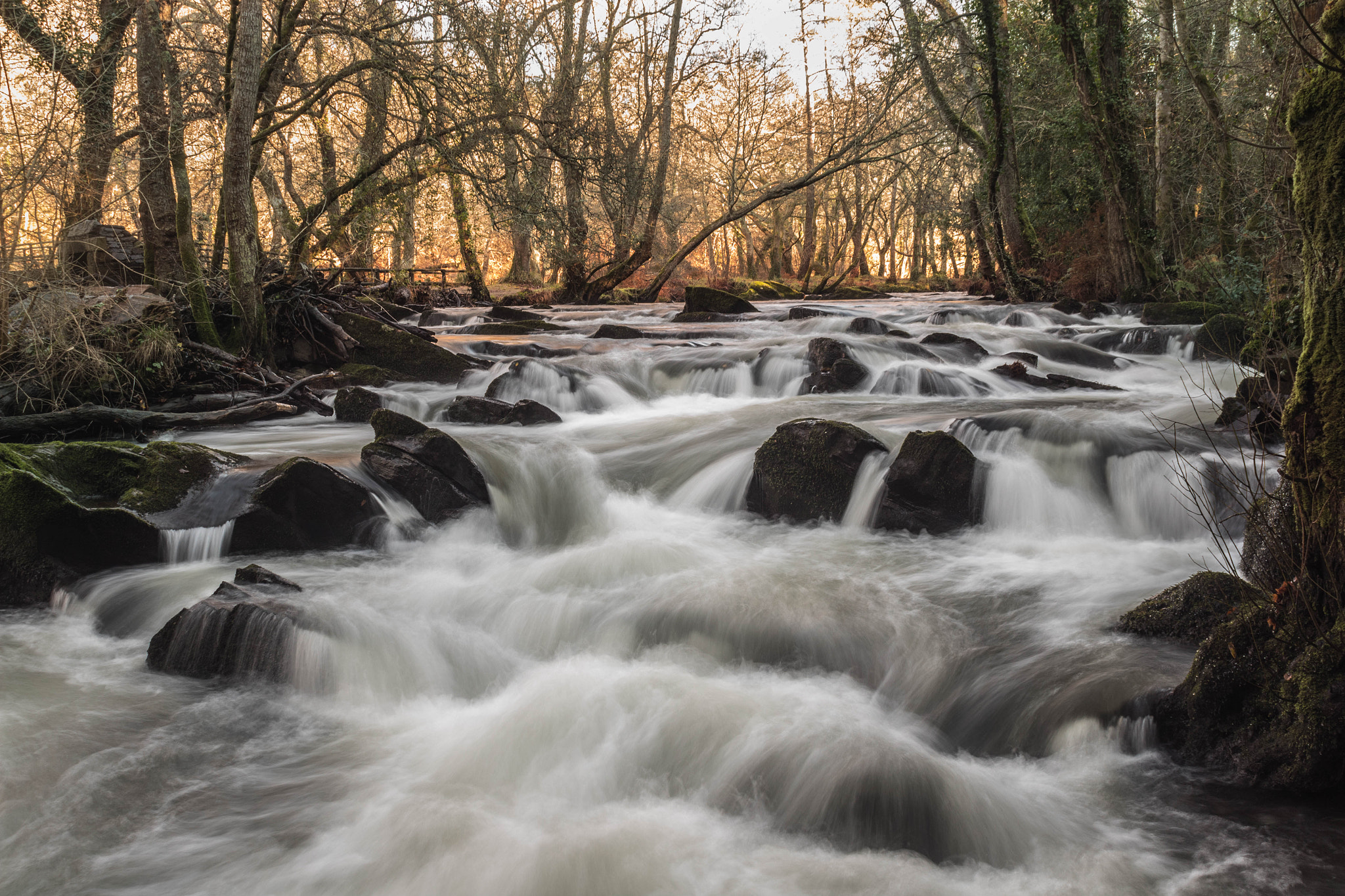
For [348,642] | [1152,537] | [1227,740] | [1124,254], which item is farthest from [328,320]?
[1124,254]

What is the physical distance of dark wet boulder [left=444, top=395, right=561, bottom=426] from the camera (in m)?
8.74

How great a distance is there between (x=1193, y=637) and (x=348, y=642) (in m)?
3.91

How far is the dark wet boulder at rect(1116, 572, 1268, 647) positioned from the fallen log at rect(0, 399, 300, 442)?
754 centimetres

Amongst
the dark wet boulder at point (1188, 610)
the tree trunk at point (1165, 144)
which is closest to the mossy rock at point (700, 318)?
the tree trunk at point (1165, 144)

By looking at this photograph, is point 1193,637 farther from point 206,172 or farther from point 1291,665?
point 206,172

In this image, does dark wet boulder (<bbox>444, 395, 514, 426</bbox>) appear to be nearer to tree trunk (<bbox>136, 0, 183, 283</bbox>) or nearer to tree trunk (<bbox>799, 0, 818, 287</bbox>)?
tree trunk (<bbox>136, 0, 183, 283</bbox>)

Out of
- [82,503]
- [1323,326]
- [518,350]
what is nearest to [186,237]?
[82,503]

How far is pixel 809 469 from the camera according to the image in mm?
6387

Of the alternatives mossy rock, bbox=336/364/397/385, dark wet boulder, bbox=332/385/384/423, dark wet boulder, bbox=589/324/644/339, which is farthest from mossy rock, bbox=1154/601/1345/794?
dark wet boulder, bbox=589/324/644/339

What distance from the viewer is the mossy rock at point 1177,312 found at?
41.2ft

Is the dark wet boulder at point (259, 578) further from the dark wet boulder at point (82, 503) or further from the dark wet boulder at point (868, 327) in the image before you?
the dark wet boulder at point (868, 327)

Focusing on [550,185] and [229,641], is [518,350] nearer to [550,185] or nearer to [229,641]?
[550,185]

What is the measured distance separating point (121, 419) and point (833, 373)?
298 inches

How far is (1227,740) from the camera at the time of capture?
2973 mm
